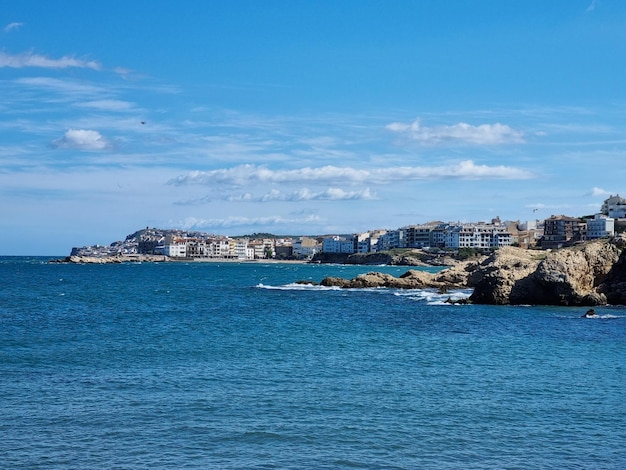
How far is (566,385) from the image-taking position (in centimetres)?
2316

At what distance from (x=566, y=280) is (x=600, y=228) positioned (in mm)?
109661

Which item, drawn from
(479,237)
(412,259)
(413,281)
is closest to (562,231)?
(479,237)

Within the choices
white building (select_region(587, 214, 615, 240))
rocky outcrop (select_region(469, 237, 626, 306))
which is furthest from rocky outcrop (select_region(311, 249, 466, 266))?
rocky outcrop (select_region(469, 237, 626, 306))

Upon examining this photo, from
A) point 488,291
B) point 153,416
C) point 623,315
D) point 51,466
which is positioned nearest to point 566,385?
point 153,416

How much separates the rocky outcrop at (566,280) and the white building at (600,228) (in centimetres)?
9921

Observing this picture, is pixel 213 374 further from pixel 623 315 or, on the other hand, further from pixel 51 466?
pixel 623 315

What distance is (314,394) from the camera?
21281 millimetres

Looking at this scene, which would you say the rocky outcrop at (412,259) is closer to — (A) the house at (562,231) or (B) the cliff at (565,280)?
(A) the house at (562,231)

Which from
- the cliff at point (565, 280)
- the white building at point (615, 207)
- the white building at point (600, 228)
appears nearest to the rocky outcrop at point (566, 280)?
the cliff at point (565, 280)

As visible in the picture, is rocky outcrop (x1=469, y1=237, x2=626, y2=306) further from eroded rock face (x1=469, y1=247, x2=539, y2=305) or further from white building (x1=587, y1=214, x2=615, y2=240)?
white building (x1=587, y1=214, x2=615, y2=240)

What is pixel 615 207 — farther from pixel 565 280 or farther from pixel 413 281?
pixel 565 280

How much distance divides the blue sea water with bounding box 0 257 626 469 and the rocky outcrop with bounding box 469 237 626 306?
1003cm

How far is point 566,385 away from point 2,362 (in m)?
19.5

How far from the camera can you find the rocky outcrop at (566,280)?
51.3 metres
